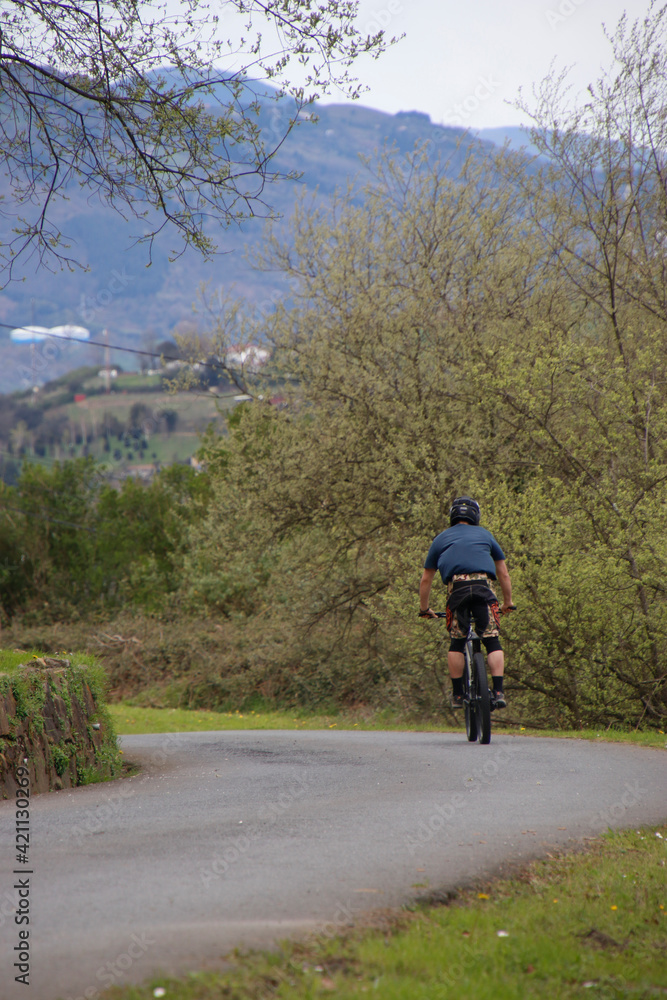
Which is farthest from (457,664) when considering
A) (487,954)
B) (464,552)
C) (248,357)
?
(248,357)

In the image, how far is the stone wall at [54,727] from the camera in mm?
7301

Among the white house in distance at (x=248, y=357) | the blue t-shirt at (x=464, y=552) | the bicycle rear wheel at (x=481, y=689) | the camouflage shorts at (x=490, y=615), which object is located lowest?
the bicycle rear wheel at (x=481, y=689)

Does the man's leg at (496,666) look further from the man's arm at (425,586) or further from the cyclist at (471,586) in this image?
the man's arm at (425,586)

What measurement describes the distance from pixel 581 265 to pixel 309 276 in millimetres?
5589

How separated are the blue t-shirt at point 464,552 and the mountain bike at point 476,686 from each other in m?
0.43

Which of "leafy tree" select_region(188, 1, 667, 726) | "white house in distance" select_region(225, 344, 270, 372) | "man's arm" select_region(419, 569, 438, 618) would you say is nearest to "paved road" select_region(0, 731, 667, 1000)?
"man's arm" select_region(419, 569, 438, 618)

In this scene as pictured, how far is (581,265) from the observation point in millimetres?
16438

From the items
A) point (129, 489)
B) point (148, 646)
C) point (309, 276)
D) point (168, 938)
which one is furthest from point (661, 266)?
point (129, 489)

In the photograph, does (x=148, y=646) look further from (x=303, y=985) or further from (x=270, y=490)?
(x=303, y=985)

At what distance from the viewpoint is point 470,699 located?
8.84 m

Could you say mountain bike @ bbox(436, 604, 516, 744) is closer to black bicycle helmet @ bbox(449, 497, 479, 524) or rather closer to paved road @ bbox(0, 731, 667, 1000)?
paved road @ bbox(0, 731, 667, 1000)

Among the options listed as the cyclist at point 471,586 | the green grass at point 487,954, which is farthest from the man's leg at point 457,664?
the green grass at point 487,954

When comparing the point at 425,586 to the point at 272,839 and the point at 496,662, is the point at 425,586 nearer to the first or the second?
the point at 496,662

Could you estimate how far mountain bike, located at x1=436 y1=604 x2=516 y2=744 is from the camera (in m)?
8.60
